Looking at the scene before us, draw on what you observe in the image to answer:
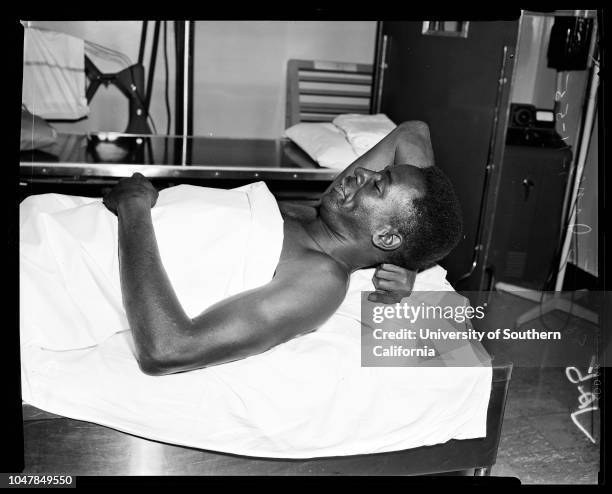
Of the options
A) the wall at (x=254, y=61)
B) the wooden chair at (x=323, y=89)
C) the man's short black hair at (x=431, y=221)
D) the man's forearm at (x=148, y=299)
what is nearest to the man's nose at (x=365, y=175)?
the man's short black hair at (x=431, y=221)

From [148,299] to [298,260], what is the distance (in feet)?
1.09

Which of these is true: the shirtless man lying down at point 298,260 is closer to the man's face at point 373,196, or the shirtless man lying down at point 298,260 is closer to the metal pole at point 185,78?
the man's face at point 373,196

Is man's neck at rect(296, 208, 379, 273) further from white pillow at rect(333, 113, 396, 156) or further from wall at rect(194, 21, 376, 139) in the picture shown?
wall at rect(194, 21, 376, 139)

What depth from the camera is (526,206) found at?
2.50 m

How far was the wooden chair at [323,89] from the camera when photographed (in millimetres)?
3270

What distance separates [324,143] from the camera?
2.72m

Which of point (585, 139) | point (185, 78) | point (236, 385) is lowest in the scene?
point (236, 385)

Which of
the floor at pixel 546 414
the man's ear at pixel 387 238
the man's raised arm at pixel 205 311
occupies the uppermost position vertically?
the man's ear at pixel 387 238

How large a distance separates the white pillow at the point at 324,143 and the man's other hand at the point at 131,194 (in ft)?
4.04

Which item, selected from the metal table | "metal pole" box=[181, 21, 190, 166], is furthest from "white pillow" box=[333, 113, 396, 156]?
"metal pole" box=[181, 21, 190, 166]

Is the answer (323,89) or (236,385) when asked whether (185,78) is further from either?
(236,385)

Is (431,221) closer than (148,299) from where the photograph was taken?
No

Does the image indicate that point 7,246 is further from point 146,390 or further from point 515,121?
point 515,121

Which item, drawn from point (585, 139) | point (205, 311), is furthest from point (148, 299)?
point (585, 139)
